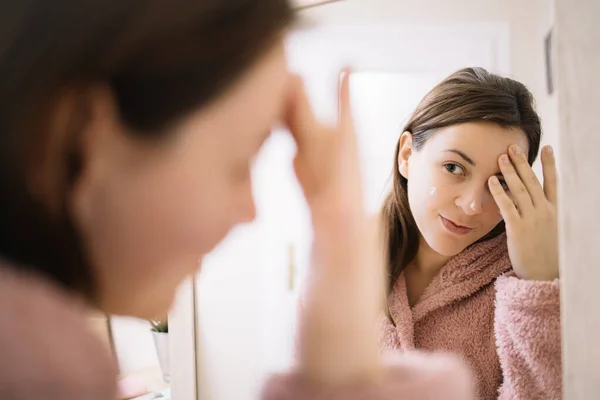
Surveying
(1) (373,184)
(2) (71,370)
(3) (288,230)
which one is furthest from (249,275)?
(2) (71,370)

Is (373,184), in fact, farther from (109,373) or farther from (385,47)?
(109,373)

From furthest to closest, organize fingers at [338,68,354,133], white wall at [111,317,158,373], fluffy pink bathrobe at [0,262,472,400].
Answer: white wall at [111,317,158,373] → fingers at [338,68,354,133] → fluffy pink bathrobe at [0,262,472,400]

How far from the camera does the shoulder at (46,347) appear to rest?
0.25 meters

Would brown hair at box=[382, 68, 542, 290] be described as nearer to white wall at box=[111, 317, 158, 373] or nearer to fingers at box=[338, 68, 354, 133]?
fingers at box=[338, 68, 354, 133]

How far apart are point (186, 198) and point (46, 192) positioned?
0.07 m

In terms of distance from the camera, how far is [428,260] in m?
0.42

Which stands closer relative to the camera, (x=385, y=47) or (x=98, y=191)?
(x=98, y=191)

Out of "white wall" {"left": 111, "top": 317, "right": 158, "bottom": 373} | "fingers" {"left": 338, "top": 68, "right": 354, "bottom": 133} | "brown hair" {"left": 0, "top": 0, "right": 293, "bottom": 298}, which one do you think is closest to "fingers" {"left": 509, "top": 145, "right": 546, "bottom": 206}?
"fingers" {"left": 338, "top": 68, "right": 354, "bottom": 133}

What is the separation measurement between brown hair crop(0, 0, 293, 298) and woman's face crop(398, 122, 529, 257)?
7.8 inches

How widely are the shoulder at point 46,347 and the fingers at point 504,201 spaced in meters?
0.29

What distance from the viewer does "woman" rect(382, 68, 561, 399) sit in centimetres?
38

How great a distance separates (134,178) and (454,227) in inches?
10.0

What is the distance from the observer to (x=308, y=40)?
49 centimetres

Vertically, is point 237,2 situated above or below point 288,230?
above
